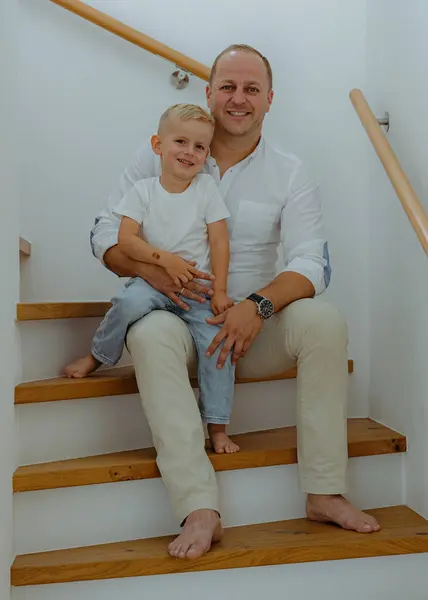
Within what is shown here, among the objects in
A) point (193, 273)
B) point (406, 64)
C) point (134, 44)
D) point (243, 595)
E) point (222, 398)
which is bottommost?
point (243, 595)

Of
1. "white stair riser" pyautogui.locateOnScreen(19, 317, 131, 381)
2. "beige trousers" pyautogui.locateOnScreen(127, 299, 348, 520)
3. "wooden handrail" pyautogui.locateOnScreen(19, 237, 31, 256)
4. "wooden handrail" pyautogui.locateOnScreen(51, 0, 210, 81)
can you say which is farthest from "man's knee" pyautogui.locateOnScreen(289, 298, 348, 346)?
"wooden handrail" pyautogui.locateOnScreen(51, 0, 210, 81)

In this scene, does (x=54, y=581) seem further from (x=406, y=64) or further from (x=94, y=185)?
(x=406, y=64)

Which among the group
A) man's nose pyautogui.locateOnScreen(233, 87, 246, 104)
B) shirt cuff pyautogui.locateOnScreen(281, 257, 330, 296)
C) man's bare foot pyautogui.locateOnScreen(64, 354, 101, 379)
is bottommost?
man's bare foot pyautogui.locateOnScreen(64, 354, 101, 379)

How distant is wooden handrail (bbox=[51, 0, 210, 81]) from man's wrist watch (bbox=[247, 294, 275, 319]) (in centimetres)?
99

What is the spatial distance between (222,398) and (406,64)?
3.51 ft

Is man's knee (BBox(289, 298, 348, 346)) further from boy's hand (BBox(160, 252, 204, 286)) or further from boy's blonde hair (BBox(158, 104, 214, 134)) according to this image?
boy's blonde hair (BBox(158, 104, 214, 134))

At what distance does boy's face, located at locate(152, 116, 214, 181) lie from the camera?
189 centimetres

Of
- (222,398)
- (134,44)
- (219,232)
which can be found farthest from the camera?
(134,44)

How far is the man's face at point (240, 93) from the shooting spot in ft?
6.80

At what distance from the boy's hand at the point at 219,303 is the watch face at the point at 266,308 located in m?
0.09

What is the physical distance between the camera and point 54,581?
1577mm

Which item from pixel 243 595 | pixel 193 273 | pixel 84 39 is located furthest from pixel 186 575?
pixel 84 39

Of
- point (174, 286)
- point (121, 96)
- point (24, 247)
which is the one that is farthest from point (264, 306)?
point (121, 96)

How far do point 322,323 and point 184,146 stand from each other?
0.58 metres
